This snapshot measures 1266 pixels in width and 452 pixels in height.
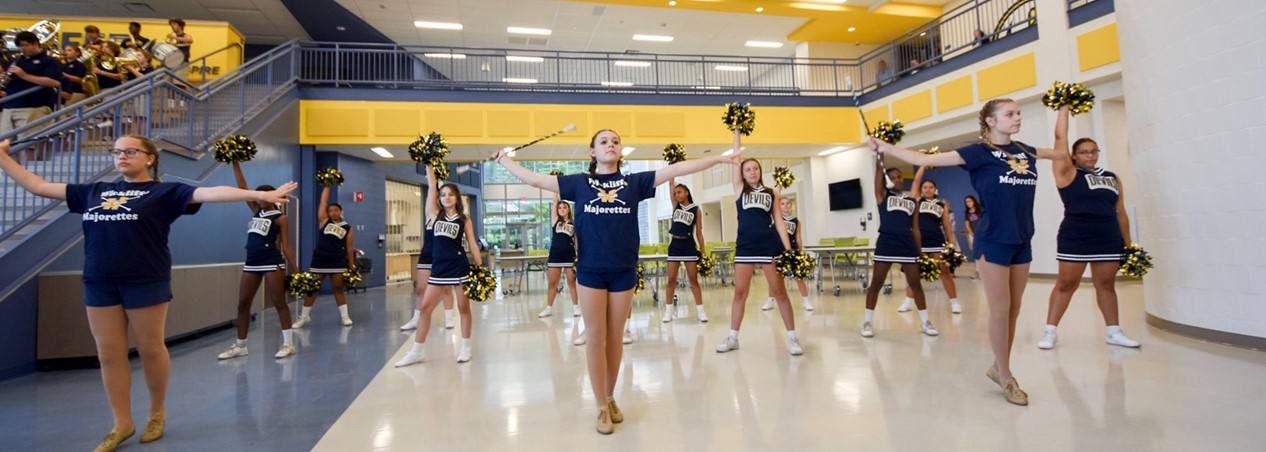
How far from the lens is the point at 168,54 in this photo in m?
9.31

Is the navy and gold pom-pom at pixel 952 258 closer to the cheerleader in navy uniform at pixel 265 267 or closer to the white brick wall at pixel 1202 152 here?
the white brick wall at pixel 1202 152

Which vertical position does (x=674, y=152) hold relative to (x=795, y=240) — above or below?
above

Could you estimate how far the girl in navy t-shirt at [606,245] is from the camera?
8.77ft

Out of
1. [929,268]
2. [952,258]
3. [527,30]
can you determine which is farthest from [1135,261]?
[527,30]

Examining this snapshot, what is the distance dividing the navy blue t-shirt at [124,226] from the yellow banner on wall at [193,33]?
32.9 ft

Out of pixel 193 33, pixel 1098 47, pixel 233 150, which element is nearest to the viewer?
pixel 233 150

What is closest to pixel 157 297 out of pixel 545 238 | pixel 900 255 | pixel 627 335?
pixel 627 335

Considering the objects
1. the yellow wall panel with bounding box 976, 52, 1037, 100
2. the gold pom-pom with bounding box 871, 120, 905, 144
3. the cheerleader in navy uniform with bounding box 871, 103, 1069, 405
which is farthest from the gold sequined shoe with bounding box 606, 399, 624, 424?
the yellow wall panel with bounding box 976, 52, 1037, 100

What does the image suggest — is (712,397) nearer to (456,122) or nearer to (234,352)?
(234,352)

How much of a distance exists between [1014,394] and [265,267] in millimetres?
5980

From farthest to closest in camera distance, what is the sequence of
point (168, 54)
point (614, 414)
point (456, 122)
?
point (456, 122), point (168, 54), point (614, 414)

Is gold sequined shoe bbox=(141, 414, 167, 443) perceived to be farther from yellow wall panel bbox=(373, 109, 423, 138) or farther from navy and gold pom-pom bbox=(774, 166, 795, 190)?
yellow wall panel bbox=(373, 109, 423, 138)

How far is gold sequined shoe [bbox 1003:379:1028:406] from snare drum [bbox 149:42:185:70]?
12351 millimetres

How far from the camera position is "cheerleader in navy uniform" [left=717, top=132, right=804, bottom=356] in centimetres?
434
